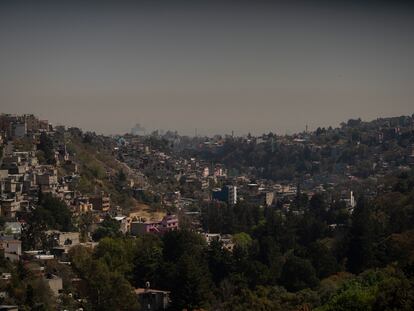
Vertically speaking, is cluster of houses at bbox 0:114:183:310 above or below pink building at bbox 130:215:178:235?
above

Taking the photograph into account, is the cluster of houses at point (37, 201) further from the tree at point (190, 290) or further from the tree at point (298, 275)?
the tree at point (298, 275)

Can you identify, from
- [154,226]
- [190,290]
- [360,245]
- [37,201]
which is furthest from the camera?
[154,226]

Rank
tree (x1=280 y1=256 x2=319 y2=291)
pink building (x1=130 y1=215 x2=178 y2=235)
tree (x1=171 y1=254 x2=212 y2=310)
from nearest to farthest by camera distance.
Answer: tree (x1=171 y1=254 x2=212 y2=310)
tree (x1=280 y1=256 x2=319 y2=291)
pink building (x1=130 y1=215 x2=178 y2=235)

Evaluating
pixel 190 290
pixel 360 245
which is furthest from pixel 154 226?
pixel 190 290

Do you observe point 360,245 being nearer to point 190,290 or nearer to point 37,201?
point 190,290

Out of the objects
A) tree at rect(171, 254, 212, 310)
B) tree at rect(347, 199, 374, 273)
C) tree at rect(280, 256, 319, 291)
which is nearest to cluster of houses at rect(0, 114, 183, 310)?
tree at rect(171, 254, 212, 310)

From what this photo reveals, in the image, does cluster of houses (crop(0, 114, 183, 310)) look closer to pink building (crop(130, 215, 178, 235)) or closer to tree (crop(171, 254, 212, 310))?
pink building (crop(130, 215, 178, 235))

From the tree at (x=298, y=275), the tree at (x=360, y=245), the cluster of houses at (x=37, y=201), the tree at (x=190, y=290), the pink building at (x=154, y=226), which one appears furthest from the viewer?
the pink building at (x=154, y=226)

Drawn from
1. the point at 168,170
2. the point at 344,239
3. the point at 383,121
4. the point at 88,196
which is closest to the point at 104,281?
the point at 344,239

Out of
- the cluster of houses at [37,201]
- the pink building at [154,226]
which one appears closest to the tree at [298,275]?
the cluster of houses at [37,201]

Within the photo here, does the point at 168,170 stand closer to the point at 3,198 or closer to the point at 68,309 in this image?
the point at 3,198

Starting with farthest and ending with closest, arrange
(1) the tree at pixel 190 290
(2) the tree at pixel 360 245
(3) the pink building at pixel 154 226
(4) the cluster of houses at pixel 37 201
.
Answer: (3) the pink building at pixel 154 226
(2) the tree at pixel 360 245
(4) the cluster of houses at pixel 37 201
(1) the tree at pixel 190 290
